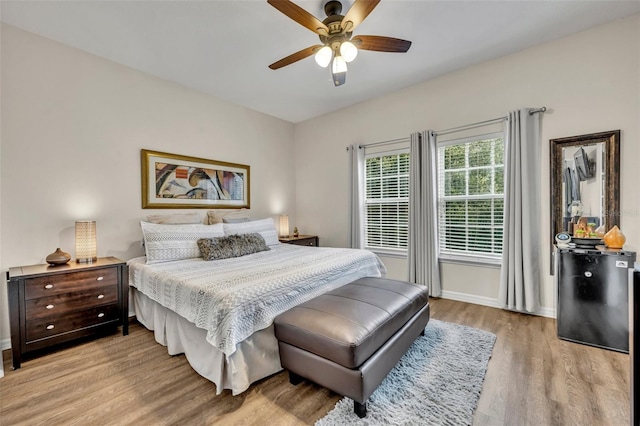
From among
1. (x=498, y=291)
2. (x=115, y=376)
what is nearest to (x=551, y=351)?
(x=498, y=291)

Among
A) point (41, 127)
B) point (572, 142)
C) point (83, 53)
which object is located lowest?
point (572, 142)

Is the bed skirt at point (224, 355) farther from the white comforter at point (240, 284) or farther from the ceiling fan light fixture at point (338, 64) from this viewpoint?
the ceiling fan light fixture at point (338, 64)

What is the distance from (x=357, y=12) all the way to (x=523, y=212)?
8.41 feet

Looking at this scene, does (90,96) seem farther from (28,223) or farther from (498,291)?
(498,291)

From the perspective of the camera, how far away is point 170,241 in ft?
9.36

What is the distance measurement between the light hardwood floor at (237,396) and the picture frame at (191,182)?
1.72m

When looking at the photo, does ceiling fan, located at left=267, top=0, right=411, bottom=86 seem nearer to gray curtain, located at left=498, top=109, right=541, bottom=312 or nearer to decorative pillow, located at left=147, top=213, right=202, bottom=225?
gray curtain, located at left=498, top=109, right=541, bottom=312

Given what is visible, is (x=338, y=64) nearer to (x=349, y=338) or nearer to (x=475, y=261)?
(x=349, y=338)

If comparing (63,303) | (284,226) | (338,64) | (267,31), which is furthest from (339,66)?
(63,303)

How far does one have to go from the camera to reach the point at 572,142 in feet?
9.02

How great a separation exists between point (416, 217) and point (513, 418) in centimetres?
241

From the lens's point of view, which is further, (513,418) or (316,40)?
(316,40)

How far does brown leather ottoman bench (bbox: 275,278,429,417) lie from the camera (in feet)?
5.07

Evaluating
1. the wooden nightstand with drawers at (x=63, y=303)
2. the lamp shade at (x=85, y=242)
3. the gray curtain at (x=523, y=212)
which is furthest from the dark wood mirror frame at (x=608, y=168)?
A: the lamp shade at (x=85, y=242)
